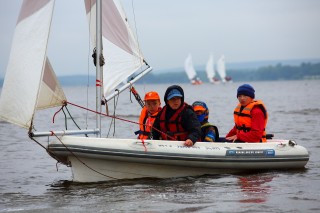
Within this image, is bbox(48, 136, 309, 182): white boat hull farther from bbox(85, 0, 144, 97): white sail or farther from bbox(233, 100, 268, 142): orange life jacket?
bbox(85, 0, 144, 97): white sail

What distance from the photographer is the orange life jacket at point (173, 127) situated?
378 inches

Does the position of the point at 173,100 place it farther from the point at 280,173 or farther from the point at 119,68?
the point at 280,173

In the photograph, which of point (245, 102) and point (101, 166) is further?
point (245, 102)

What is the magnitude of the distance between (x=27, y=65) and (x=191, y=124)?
102 inches

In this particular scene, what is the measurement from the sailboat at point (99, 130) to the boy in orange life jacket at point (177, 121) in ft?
0.85

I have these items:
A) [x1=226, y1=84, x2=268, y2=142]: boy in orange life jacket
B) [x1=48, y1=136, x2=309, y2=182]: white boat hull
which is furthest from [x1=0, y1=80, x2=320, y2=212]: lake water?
[x1=226, y1=84, x2=268, y2=142]: boy in orange life jacket

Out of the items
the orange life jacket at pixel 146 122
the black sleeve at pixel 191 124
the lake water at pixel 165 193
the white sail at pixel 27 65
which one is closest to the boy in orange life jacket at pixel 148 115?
the orange life jacket at pixel 146 122

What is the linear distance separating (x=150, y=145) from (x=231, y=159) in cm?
141

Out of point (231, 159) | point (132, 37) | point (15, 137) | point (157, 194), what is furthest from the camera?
point (15, 137)

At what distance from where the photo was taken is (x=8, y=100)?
8.84 meters

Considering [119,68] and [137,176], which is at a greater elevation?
[119,68]

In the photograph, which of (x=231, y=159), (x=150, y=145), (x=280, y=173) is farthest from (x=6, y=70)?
(x=280, y=173)

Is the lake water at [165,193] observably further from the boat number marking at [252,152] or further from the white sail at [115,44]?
the white sail at [115,44]

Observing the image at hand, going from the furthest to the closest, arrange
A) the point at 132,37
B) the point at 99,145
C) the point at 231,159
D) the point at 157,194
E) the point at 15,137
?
the point at 15,137
the point at 132,37
the point at 231,159
the point at 99,145
the point at 157,194
